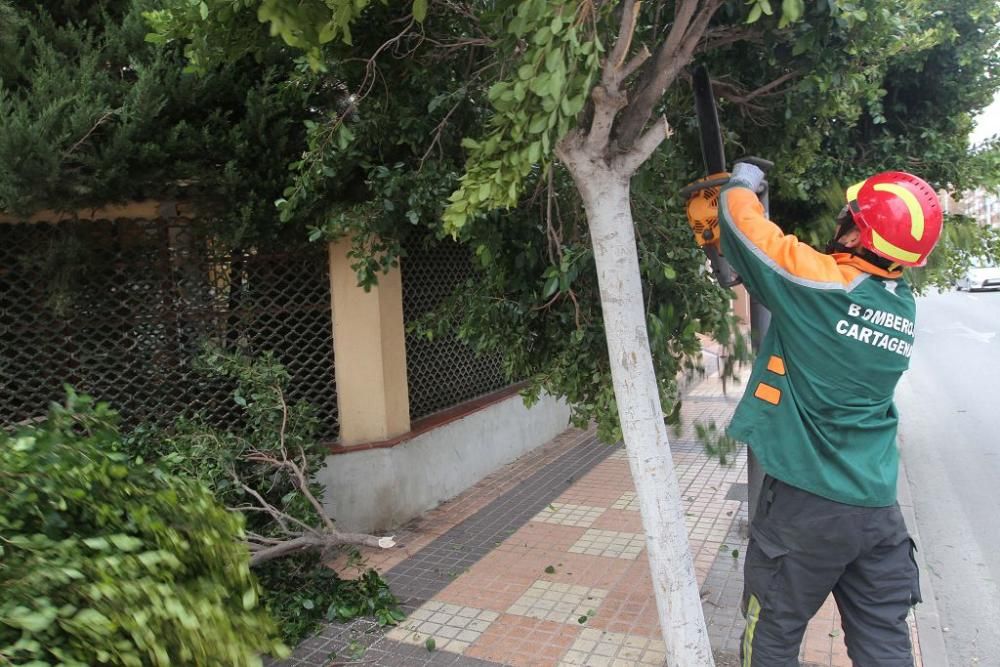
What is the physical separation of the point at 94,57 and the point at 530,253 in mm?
2633

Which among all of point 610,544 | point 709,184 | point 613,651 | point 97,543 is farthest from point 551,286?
point 610,544

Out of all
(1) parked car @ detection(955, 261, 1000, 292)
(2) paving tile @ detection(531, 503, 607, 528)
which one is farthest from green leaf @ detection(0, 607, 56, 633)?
(1) parked car @ detection(955, 261, 1000, 292)

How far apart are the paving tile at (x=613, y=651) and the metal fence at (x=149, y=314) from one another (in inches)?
105

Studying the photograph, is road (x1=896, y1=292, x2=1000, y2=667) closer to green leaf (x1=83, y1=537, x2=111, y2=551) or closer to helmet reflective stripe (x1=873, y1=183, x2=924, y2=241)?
helmet reflective stripe (x1=873, y1=183, x2=924, y2=241)

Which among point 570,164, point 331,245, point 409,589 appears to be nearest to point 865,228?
point 570,164

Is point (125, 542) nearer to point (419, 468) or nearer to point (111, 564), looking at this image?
point (111, 564)

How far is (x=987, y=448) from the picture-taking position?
285 inches

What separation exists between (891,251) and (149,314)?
14.4 feet

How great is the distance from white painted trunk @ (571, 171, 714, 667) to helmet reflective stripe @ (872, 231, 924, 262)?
0.81 meters

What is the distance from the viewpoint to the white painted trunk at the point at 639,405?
2602 mm

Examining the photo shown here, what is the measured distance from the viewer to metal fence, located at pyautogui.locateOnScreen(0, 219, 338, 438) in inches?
169

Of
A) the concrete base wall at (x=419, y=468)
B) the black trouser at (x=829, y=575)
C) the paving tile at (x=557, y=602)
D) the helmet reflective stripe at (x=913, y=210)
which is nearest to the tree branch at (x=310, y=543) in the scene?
the paving tile at (x=557, y=602)

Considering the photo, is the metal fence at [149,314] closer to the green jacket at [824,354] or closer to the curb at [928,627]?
the green jacket at [824,354]

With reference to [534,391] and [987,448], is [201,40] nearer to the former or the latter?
[534,391]
